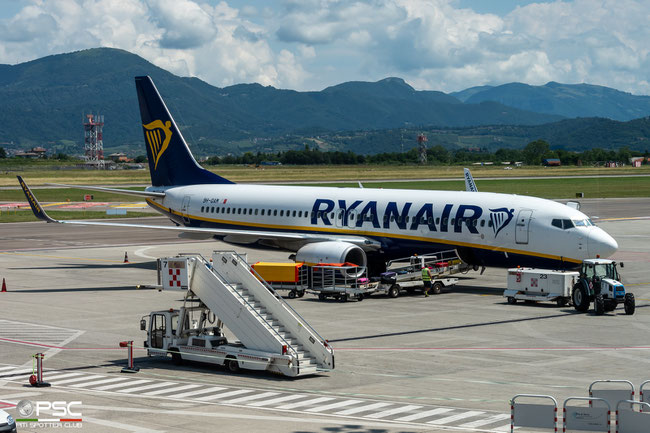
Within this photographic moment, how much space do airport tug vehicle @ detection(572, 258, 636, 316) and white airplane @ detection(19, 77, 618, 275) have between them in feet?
8.07

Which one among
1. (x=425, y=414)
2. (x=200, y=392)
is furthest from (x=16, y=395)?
(x=425, y=414)

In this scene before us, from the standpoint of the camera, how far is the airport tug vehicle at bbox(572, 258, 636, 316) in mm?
37500

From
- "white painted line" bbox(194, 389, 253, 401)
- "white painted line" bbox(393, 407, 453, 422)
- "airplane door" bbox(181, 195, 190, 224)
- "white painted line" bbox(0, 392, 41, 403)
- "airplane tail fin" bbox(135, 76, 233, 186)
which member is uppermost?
"airplane tail fin" bbox(135, 76, 233, 186)

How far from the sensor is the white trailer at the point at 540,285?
131ft

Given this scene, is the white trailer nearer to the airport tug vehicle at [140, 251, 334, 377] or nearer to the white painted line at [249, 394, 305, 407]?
the airport tug vehicle at [140, 251, 334, 377]

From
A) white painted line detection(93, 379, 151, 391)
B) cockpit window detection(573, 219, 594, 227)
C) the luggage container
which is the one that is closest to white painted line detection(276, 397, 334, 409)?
white painted line detection(93, 379, 151, 391)

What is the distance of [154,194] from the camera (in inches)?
2248

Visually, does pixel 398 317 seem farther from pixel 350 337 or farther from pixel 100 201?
pixel 100 201

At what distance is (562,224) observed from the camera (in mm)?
41281

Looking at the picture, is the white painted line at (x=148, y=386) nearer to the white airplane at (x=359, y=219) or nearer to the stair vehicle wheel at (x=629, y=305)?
the white airplane at (x=359, y=219)

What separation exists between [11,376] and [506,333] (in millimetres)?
17667

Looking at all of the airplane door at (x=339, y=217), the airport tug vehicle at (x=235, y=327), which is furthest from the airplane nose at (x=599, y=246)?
the airport tug vehicle at (x=235, y=327)

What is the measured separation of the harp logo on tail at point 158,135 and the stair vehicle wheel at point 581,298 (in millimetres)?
28595

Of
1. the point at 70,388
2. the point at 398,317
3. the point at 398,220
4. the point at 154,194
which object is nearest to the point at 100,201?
the point at 154,194
